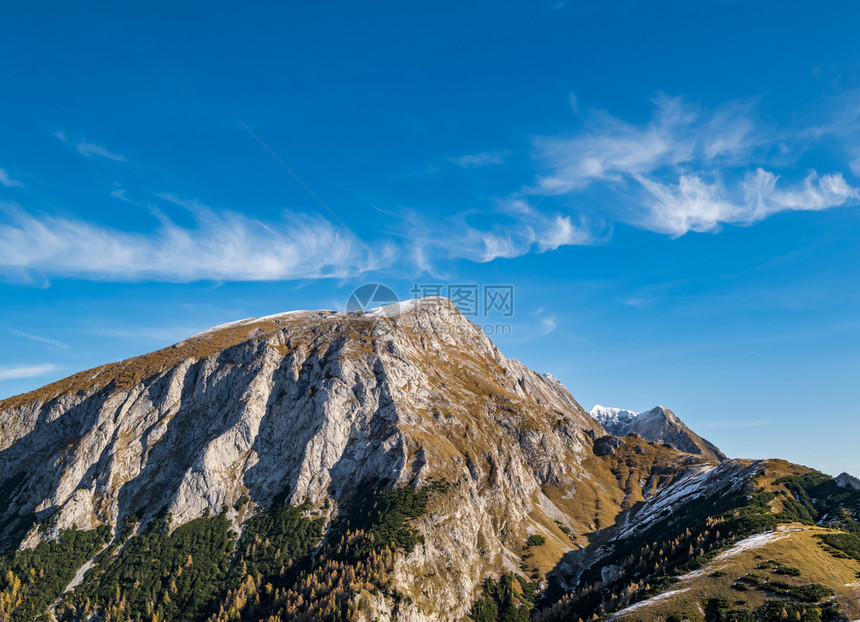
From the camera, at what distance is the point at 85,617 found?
192 metres

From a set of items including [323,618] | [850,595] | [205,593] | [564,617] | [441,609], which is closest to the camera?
[850,595]

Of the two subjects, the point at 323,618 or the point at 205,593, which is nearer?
the point at 323,618

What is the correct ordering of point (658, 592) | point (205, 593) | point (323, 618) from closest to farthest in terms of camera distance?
point (658, 592) → point (323, 618) → point (205, 593)

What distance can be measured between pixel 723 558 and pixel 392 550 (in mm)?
121623

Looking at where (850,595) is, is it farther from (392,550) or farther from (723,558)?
(392,550)

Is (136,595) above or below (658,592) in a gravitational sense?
below

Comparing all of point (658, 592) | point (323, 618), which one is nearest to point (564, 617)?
point (658, 592)

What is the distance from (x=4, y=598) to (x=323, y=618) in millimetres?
137745

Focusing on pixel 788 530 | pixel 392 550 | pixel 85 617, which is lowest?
pixel 85 617

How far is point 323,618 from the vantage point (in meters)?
164

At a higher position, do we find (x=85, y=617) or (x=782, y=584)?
(x=782, y=584)

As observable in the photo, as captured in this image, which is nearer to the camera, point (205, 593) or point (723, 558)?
point (723, 558)

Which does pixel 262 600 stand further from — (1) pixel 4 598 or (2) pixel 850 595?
(2) pixel 850 595

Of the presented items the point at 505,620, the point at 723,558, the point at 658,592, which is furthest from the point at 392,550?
the point at 723,558
